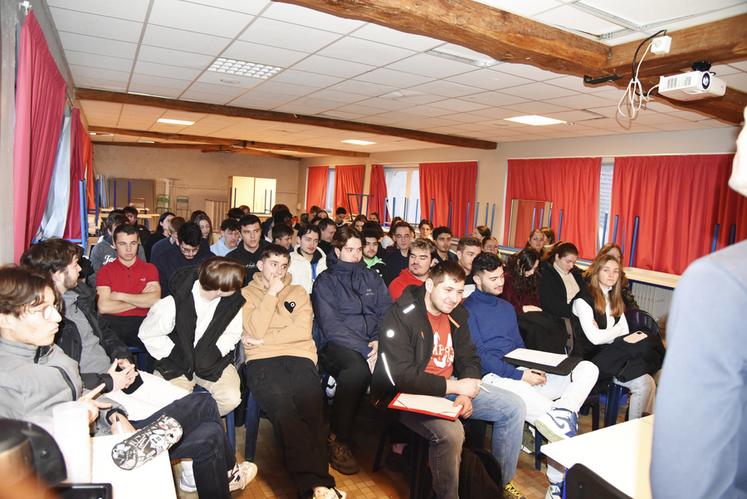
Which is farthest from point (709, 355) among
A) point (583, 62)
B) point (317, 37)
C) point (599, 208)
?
point (599, 208)

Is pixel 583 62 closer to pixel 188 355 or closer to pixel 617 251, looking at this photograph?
pixel 617 251

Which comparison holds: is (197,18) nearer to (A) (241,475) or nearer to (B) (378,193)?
(A) (241,475)

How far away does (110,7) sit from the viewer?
309cm

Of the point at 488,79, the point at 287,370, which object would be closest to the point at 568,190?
the point at 488,79

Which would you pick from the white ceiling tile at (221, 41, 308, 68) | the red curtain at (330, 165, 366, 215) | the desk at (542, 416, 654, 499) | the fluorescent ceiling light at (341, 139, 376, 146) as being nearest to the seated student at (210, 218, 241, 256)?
the white ceiling tile at (221, 41, 308, 68)

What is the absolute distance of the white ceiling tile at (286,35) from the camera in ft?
10.8

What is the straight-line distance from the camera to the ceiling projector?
3.13 metres

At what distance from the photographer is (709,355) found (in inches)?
25.5

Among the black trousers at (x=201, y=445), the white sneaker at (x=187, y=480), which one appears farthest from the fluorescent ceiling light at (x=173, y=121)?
the black trousers at (x=201, y=445)

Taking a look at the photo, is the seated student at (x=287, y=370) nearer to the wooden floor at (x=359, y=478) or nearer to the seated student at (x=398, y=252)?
the wooden floor at (x=359, y=478)

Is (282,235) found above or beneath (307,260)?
above

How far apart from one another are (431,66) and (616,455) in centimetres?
325

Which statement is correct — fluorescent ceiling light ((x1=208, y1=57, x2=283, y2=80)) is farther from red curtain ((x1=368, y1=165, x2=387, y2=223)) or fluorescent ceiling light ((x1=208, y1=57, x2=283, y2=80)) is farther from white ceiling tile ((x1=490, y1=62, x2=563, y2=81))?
red curtain ((x1=368, y1=165, x2=387, y2=223))

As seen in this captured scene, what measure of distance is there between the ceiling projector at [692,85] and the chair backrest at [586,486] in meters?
2.94
